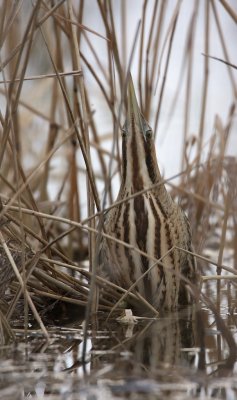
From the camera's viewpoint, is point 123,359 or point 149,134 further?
point 149,134

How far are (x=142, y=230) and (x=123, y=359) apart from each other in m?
0.73

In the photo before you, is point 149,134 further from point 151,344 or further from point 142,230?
point 151,344

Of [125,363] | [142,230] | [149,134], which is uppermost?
[149,134]

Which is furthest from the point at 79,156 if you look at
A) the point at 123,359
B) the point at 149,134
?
the point at 123,359

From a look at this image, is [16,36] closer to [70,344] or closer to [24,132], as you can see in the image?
[24,132]


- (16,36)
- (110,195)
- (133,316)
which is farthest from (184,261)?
(16,36)

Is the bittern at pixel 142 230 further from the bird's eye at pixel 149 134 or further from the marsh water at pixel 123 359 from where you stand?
the marsh water at pixel 123 359

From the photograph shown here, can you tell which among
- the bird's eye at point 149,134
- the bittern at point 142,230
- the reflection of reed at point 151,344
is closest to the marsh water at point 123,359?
the reflection of reed at point 151,344

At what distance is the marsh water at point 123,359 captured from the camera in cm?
216

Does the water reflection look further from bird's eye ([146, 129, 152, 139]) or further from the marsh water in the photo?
bird's eye ([146, 129, 152, 139])

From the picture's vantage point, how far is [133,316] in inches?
118

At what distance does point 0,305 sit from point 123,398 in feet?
2.93

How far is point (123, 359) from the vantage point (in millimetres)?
2492

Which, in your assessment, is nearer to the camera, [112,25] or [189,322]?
[189,322]
